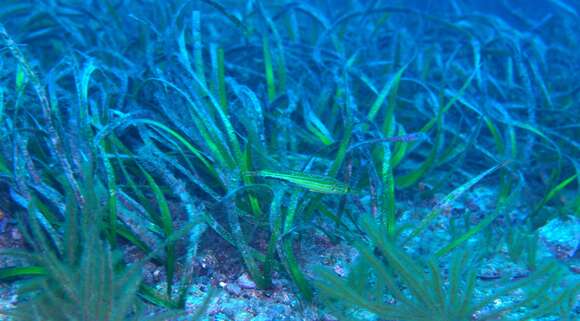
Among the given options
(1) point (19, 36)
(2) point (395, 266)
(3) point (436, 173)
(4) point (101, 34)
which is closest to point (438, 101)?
(3) point (436, 173)

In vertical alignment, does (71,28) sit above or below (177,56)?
below

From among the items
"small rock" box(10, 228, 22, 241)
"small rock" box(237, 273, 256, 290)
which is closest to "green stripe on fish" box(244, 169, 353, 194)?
"small rock" box(237, 273, 256, 290)

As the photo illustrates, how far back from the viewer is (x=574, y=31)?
677cm

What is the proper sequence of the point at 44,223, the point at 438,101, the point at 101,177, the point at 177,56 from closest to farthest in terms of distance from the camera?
the point at 44,223
the point at 101,177
the point at 177,56
the point at 438,101

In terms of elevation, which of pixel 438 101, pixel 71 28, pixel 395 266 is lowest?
pixel 71 28

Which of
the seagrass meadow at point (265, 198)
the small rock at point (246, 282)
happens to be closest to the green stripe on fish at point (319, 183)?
the seagrass meadow at point (265, 198)

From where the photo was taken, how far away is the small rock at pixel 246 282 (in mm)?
2270

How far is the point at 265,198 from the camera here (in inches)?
97.2

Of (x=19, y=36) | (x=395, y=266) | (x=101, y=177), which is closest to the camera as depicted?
(x=395, y=266)

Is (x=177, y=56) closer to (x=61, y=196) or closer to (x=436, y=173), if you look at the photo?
(x=61, y=196)

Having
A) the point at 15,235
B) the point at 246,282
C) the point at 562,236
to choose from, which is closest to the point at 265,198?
the point at 246,282

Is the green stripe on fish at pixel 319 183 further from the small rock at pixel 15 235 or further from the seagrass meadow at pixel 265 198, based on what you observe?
the small rock at pixel 15 235

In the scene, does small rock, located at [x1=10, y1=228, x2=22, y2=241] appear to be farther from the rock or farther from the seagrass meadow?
the rock

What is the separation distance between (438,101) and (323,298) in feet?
7.47
